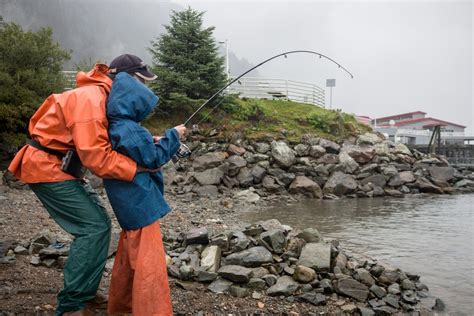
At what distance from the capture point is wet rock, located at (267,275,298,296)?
13.9ft

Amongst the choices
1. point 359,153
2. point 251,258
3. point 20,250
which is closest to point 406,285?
point 251,258

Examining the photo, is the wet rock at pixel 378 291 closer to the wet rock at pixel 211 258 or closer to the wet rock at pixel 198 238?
the wet rock at pixel 211 258

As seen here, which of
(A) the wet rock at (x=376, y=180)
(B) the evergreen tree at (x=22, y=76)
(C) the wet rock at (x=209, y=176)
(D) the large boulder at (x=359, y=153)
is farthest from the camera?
(D) the large boulder at (x=359, y=153)

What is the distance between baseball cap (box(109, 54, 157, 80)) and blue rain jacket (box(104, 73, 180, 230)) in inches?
6.5

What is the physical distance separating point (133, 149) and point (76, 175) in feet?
1.82

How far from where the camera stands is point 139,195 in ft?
9.04

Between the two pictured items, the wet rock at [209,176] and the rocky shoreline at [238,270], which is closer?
the rocky shoreline at [238,270]

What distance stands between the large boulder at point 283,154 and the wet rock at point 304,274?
10.7 metres

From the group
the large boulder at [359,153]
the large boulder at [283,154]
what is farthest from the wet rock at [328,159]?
the large boulder at [283,154]

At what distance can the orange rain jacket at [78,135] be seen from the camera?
2.62 meters

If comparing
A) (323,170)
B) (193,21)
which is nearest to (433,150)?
(323,170)

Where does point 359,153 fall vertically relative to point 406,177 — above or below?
above

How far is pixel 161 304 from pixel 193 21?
53.5 ft

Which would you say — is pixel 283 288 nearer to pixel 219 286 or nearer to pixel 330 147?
pixel 219 286
